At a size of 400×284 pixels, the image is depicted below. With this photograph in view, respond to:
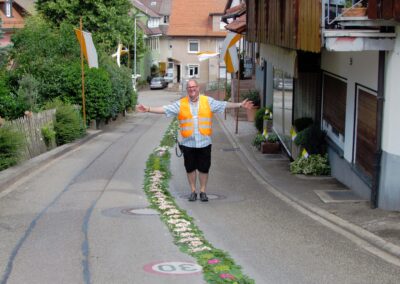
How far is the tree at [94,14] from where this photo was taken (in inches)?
1785

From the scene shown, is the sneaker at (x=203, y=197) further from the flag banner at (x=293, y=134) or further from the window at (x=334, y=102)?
the flag banner at (x=293, y=134)

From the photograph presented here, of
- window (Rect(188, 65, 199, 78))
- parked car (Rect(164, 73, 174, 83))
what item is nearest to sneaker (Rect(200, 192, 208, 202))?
window (Rect(188, 65, 199, 78))

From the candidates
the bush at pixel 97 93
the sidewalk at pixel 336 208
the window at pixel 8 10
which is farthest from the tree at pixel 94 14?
the sidewalk at pixel 336 208

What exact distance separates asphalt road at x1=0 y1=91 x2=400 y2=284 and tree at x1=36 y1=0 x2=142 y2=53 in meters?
33.2

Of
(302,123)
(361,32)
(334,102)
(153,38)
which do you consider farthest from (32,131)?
(153,38)

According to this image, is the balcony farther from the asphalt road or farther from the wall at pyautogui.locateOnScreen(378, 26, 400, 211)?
the asphalt road

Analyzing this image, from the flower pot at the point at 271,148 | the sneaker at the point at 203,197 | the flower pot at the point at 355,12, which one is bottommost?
the flower pot at the point at 271,148

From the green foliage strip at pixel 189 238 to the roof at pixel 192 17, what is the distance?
62.4 metres

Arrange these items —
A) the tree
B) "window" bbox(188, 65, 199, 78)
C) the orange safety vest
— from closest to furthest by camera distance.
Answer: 1. the orange safety vest
2. the tree
3. "window" bbox(188, 65, 199, 78)

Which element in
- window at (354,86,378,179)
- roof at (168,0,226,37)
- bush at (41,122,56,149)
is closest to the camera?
window at (354,86,378,179)

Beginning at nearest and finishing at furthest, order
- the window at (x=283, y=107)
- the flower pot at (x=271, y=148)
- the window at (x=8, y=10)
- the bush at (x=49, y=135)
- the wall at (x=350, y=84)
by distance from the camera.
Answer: the wall at (x=350, y=84), the window at (x=283, y=107), the flower pot at (x=271, y=148), the bush at (x=49, y=135), the window at (x=8, y=10)

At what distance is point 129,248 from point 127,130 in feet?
78.7

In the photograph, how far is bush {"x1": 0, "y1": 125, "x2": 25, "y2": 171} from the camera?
14164 mm

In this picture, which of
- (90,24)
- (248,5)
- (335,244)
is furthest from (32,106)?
(90,24)
